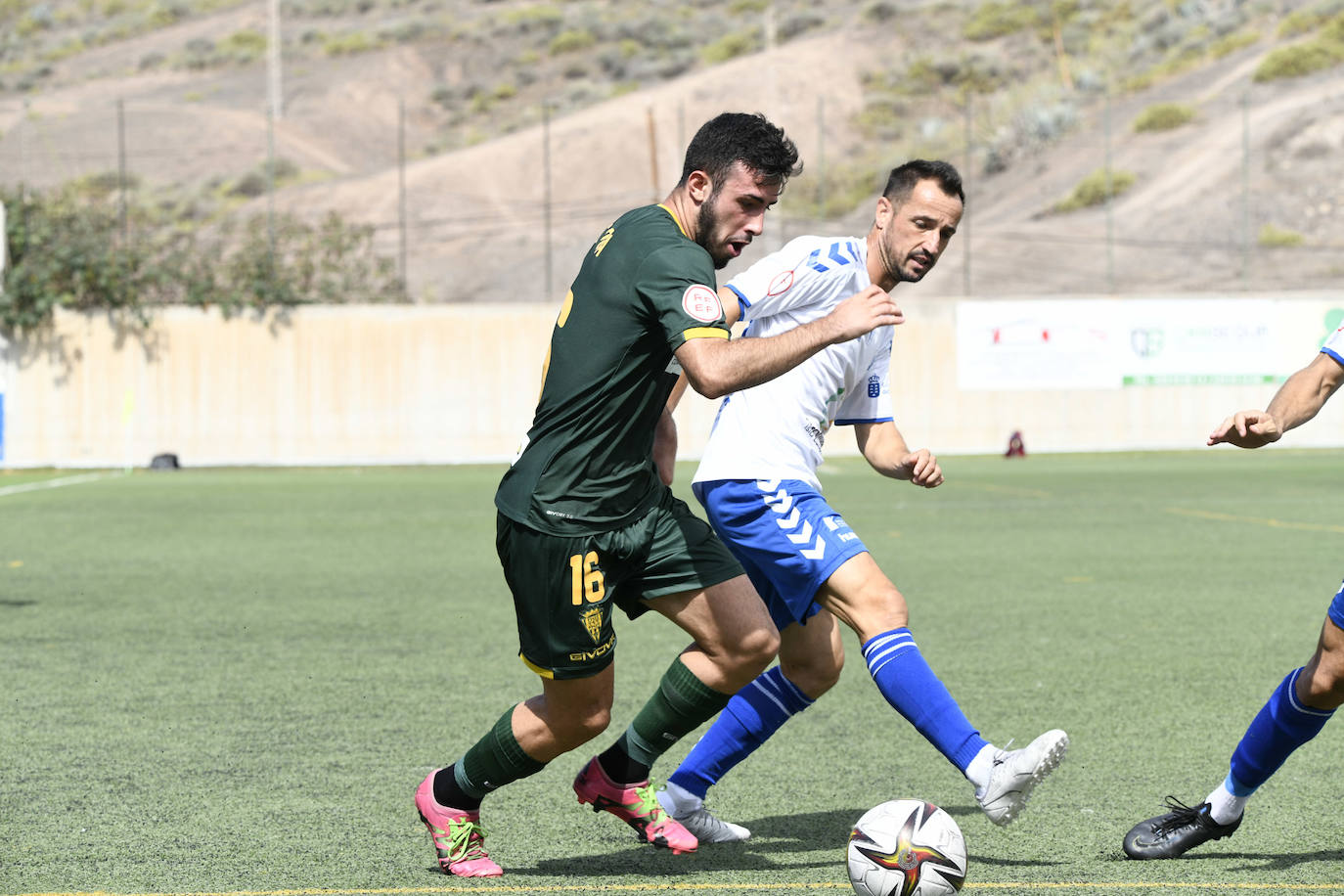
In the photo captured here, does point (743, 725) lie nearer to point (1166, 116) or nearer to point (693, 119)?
point (1166, 116)

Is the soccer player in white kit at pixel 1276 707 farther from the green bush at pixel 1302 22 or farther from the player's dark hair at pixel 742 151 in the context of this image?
the green bush at pixel 1302 22

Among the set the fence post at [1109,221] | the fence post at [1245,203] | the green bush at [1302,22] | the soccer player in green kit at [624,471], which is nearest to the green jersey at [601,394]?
the soccer player in green kit at [624,471]

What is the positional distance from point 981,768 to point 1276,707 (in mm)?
940

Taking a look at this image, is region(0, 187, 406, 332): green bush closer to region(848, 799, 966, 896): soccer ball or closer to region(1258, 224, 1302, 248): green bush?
region(1258, 224, 1302, 248): green bush

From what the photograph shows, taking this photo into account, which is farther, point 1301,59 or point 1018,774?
point 1301,59

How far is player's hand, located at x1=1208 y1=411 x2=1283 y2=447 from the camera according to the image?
4.21m

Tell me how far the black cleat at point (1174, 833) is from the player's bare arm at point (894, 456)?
1.15 meters

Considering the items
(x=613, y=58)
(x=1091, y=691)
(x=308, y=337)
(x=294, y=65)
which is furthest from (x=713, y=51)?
(x=1091, y=691)

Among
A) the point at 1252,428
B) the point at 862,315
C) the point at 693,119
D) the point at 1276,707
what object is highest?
the point at 693,119

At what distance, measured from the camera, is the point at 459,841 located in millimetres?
4441

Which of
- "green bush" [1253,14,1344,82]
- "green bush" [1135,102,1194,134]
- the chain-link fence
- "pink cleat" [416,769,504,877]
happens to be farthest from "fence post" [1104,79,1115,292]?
"pink cleat" [416,769,504,877]

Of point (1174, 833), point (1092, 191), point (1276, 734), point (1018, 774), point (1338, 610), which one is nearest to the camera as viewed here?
point (1018, 774)

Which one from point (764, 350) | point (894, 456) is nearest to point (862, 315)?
point (764, 350)

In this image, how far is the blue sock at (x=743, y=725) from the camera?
195 inches
